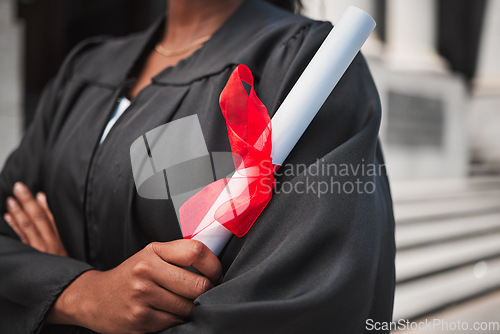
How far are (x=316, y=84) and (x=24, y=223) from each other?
3.20 ft

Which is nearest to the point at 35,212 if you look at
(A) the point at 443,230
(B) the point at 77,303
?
(B) the point at 77,303

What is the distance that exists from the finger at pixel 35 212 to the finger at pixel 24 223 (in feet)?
0.05

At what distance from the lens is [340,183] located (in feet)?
2.61

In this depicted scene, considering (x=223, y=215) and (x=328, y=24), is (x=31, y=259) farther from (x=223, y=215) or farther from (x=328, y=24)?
(x=328, y=24)

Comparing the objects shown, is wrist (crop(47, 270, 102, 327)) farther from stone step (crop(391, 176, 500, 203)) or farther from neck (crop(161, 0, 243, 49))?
stone step (crop(391, 176, 500, 203))

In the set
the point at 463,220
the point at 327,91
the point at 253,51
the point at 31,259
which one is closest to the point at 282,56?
the point at 253,51

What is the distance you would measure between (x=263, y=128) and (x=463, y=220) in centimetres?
554

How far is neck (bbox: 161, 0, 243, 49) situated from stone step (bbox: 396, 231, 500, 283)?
303 centimetres

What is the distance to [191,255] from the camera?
76cm

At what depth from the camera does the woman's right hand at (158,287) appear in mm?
770

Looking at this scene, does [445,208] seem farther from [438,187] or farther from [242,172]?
[242,172]

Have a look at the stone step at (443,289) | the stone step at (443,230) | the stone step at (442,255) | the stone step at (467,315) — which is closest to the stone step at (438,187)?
the stone step at (443,230)

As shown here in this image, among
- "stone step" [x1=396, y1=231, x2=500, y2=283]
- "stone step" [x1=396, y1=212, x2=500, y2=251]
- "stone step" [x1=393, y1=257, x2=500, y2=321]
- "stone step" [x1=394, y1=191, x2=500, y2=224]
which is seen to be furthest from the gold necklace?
"stone step" [x1=394, y1=191, x2=500, y2=224]

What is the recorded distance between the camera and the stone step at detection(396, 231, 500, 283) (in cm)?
384
